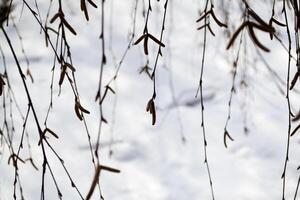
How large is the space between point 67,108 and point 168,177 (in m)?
0.67

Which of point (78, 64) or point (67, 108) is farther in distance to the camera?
point (78, 64)

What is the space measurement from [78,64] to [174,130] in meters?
0.73

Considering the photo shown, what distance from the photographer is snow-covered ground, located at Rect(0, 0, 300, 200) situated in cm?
163

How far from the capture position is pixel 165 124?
1.94 meters

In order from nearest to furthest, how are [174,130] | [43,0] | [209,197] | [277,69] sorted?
[209,197], [174,130], [277,69], [43,0]

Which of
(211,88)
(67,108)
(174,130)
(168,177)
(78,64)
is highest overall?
(78,64)

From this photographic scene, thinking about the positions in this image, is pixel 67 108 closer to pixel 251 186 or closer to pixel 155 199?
pixel 155 199

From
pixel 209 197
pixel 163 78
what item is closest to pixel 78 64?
pixel 163 78

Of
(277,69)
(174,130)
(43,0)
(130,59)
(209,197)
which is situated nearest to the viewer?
(209,197)

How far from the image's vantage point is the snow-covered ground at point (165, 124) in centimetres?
163

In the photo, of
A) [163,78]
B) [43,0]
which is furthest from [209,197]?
[43,0]

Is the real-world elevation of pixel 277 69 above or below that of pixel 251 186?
above

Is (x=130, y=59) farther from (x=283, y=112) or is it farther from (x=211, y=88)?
(x=283, y=112)

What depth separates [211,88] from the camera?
2.13 m
